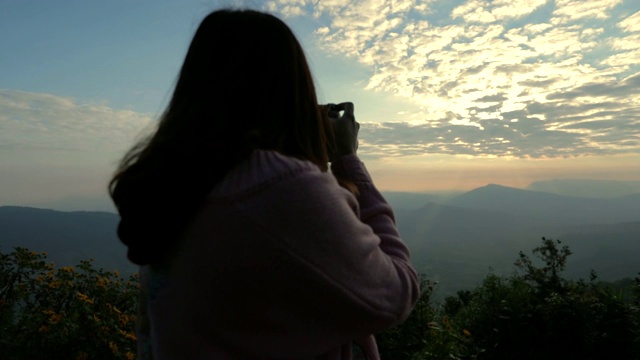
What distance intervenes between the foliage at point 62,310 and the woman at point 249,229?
2.65 m

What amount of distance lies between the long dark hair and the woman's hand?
0.08m

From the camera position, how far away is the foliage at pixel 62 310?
3246mm

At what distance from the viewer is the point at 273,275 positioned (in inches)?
33.6

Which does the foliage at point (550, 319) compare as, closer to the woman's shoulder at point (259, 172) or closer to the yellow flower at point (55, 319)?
the yellow flower at point (55, 319)

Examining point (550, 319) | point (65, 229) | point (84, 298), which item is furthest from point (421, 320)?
point (65, 229)

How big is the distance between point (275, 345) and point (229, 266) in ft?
0.62

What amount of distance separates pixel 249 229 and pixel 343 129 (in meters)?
0.54

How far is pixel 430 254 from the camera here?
11669 cm

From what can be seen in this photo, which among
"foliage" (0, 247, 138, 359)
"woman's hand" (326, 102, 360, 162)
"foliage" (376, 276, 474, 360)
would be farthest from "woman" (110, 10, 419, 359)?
"foliage" (376, 276, 474, 360)

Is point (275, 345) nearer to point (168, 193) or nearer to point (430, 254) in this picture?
point (168, 193)

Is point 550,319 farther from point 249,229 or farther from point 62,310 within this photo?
point 249,229

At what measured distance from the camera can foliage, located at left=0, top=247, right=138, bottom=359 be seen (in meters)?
3.25

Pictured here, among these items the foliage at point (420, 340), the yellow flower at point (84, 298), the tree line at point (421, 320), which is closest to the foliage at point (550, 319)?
the tree line at point (421, 320)

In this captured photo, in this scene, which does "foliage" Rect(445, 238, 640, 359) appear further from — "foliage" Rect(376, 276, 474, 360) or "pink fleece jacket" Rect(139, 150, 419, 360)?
"pink fleece jacket" Rect(139, 150, 419, 360)
